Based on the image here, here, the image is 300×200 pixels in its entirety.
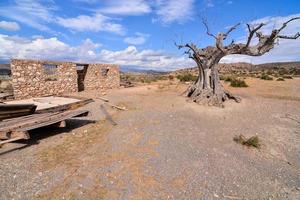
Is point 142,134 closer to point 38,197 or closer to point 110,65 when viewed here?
point 38,197

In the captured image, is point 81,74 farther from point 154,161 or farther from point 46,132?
point 154,161

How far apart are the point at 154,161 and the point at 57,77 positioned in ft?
39.8

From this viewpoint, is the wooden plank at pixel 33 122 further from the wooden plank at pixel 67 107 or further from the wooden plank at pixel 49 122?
the wooden plank at pixel 67 107

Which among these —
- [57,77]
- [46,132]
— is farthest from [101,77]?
[46,132]

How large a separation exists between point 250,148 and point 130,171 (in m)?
3.41

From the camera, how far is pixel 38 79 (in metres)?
13.0

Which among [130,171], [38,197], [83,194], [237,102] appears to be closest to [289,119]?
[237,102]

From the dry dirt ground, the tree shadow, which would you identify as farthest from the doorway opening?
the dry dirt ground

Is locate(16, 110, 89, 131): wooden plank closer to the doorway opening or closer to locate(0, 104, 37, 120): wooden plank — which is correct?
locate(0, 104, 37, 120): wooden plank

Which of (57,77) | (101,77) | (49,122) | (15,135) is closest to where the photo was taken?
(15,135)

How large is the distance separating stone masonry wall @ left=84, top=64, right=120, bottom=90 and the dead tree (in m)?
7.58

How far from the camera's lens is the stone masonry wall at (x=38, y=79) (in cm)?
1202

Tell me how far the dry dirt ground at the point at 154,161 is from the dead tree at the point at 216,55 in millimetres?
3807

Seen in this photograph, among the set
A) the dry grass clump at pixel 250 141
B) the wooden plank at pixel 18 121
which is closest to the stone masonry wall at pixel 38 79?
the wooden plank at pixel 18 121
